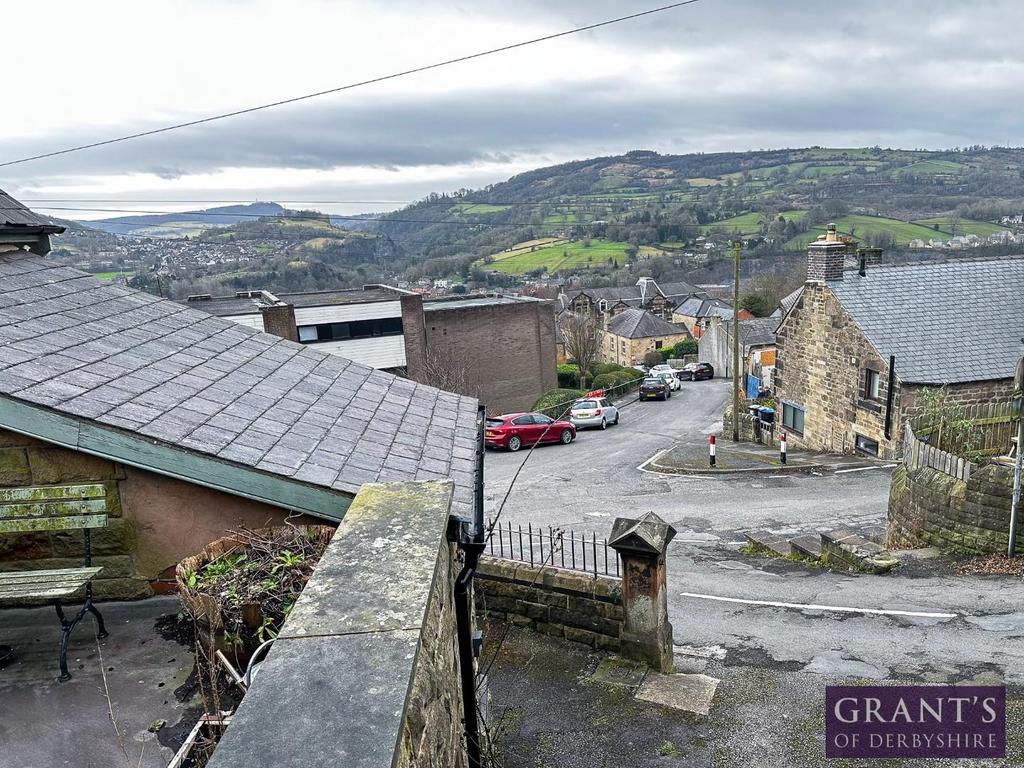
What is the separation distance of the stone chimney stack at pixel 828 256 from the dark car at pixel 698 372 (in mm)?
32863

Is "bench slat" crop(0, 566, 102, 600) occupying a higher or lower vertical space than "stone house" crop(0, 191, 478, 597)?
lower

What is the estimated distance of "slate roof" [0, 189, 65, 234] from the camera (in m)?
7.32

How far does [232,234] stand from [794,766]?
124457mm

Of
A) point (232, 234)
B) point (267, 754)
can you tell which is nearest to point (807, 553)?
point (267, 754)

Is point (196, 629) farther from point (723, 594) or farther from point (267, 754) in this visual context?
point (723, 594)

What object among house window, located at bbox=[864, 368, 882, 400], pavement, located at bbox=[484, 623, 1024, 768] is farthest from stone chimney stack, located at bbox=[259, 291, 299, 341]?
pavement, located at bbox=[484, 623, 1024, 768]

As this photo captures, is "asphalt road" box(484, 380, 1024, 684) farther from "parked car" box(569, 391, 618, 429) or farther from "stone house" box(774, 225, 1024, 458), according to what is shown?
"parked car" box(569, 391, 618, 429)

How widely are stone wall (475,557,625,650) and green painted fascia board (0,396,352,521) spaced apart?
14.9 ft

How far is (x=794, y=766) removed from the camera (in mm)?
6090

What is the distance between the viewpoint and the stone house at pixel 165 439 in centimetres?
406

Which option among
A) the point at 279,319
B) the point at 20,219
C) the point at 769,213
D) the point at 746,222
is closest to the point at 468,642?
the point at 20,219

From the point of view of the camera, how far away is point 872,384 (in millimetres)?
21891

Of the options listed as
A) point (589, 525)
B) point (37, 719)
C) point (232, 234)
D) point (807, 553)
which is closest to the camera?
point (37, 719)

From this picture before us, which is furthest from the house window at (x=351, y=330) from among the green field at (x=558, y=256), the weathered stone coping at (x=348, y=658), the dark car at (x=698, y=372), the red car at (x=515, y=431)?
the green field at (x=558, y=256)
